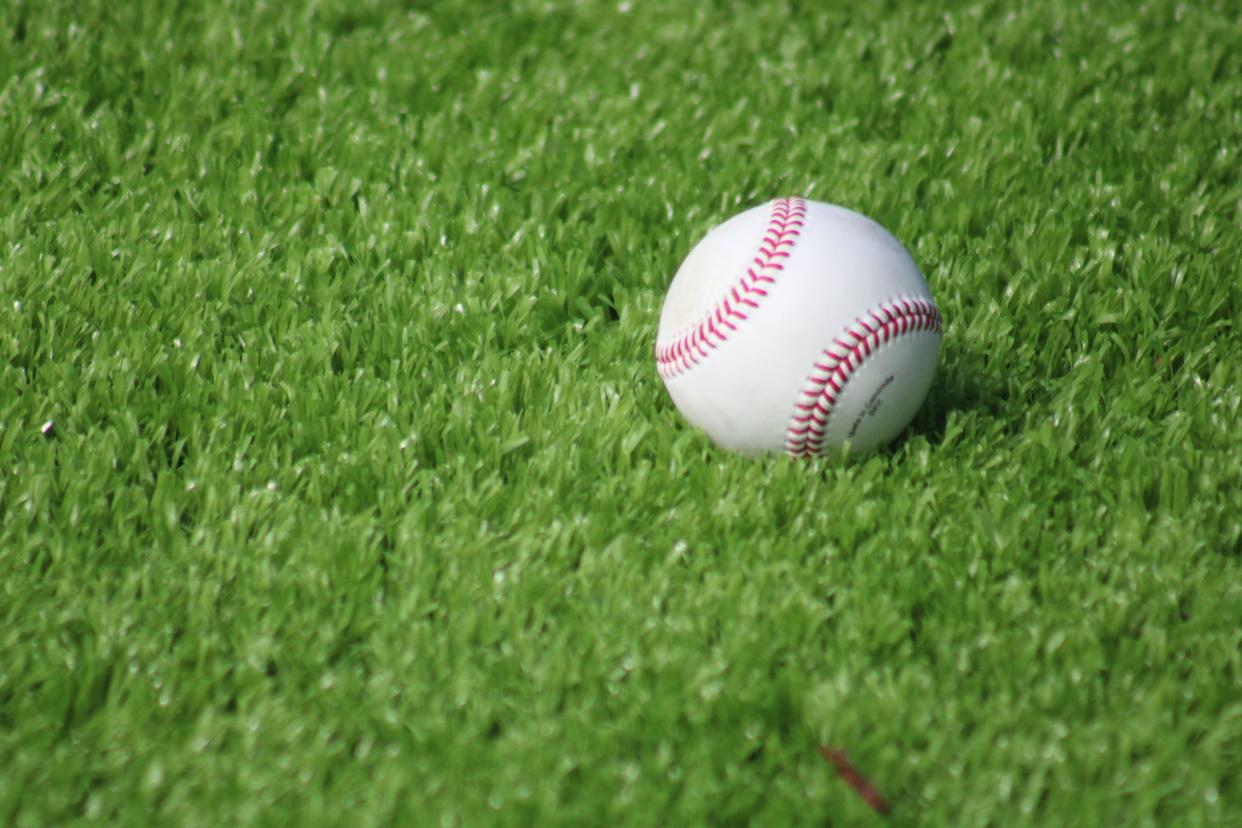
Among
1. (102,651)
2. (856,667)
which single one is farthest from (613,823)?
(102,651)

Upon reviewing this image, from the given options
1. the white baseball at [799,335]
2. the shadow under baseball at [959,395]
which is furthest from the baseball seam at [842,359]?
the shadow under baseball at [959,395]

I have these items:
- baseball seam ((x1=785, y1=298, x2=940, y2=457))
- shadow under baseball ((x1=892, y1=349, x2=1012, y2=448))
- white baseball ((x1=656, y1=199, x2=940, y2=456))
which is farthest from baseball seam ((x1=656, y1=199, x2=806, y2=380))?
shadow under baseball ((x1=892, y1=349, x2=1012, y2=448))

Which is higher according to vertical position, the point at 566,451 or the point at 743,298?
the point at 743,298

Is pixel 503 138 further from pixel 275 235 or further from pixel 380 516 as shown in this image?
pixel 380 516

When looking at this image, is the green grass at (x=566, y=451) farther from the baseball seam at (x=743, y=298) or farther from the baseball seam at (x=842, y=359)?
the baseball seam at (x=743, y=298)

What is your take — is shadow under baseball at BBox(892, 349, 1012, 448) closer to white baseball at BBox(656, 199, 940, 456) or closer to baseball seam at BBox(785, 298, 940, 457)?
white baseball at BBox(656, 199, 940, 456)

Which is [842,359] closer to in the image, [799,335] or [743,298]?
[799,335]

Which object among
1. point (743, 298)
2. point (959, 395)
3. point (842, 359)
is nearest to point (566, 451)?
point (743, 298)
